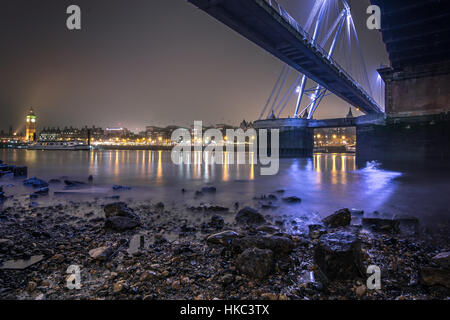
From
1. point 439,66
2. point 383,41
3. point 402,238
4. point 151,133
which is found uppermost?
point 151,133

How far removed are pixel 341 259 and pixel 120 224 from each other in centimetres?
357

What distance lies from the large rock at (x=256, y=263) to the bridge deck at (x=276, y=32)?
15572 mm

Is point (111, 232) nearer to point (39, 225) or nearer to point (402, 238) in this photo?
point (39, 225)

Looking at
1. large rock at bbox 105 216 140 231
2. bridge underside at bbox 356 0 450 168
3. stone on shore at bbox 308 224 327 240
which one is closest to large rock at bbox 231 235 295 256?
stone on shore at bbox 308 224 327 240

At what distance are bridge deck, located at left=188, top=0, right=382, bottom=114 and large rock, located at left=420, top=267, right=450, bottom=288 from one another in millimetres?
15949

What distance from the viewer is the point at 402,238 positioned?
3.88 meters

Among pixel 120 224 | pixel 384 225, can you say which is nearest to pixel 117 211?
pixel 120 224

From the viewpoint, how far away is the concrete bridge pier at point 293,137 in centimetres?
3829

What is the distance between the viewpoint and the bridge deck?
14.8m

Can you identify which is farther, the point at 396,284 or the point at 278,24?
the point at 278,24

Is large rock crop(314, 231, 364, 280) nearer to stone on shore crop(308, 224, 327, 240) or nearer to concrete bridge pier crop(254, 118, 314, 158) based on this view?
stone on shore crop(308, 224, 327, 240)

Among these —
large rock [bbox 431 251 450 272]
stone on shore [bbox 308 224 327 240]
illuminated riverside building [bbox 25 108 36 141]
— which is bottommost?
stone on shore [bbox 308 224 327 240]
